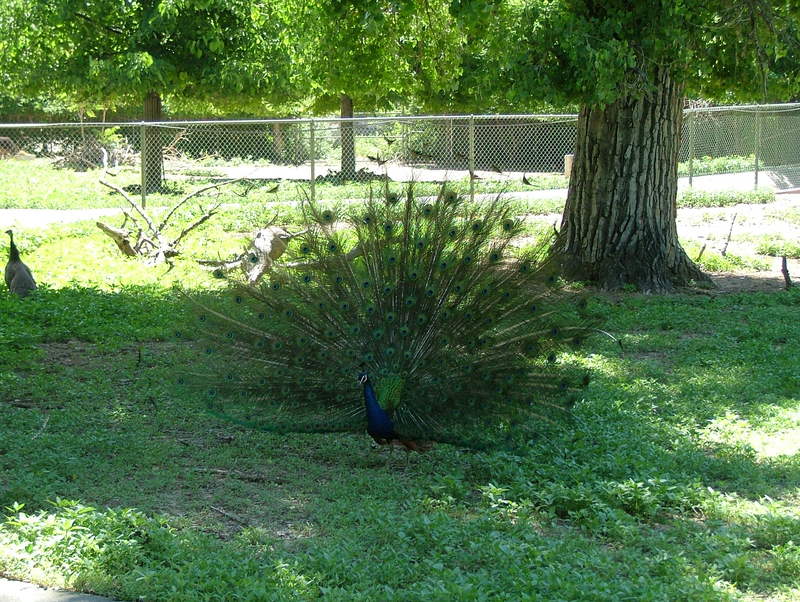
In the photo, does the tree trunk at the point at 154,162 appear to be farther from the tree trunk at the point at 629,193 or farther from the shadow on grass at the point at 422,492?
the shadow on grass at the point at 422,492

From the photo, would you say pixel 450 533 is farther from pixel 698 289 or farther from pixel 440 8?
pixel 440 8

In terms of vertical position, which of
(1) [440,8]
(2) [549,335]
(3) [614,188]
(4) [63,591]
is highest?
(1) [440,8]

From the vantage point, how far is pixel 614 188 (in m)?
10.9

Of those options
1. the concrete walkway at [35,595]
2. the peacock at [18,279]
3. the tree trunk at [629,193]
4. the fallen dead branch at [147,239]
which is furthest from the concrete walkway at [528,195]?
the concrete walkway at [35,595]

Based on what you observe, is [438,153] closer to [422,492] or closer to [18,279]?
[18,279]

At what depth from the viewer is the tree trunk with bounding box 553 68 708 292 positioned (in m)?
10.7

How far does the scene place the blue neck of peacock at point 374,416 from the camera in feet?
17.4

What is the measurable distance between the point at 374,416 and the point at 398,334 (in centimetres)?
62

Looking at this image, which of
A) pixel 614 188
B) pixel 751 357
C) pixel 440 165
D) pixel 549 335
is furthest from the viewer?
pixel 440 165

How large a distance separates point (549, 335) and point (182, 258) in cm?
805

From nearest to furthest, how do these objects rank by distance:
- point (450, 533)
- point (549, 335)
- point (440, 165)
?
point (450, 533), point (549, 335), point (440, 165)

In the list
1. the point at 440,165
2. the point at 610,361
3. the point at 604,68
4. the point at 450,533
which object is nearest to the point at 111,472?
the point at 450,533

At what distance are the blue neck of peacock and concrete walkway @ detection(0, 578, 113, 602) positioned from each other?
1829mm

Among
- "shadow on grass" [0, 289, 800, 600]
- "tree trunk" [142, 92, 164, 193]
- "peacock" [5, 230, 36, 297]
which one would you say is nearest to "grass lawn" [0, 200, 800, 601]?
"shadow on grass" [0, 289, 800, 600]
